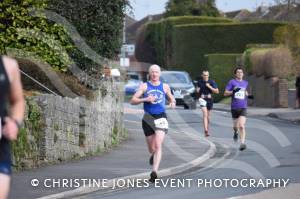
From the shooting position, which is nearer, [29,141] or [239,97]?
[29,141]

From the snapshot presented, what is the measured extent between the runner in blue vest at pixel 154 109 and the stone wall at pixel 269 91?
28.5 metres

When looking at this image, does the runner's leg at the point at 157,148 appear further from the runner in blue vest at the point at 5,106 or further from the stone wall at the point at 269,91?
the stone wall at the point at 269,91

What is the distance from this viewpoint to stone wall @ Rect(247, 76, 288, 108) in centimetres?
4275

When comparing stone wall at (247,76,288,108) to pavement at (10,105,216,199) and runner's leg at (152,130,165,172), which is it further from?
runner's leg at (152,130,165,172)

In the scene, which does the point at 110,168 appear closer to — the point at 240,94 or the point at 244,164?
the point at 244,164

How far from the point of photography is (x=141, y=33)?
7056 cm

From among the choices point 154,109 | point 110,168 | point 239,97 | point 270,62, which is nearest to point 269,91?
point 270,62

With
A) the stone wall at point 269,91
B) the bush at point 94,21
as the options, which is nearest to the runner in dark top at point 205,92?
the bush at point 94,21

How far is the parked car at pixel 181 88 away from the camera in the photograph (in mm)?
42469

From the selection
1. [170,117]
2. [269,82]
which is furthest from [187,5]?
[170,117]

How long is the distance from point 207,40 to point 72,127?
41.3 m

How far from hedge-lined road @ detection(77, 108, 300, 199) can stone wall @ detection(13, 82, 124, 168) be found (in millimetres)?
2621

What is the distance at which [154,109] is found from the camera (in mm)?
14602

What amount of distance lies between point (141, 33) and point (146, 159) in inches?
2067
